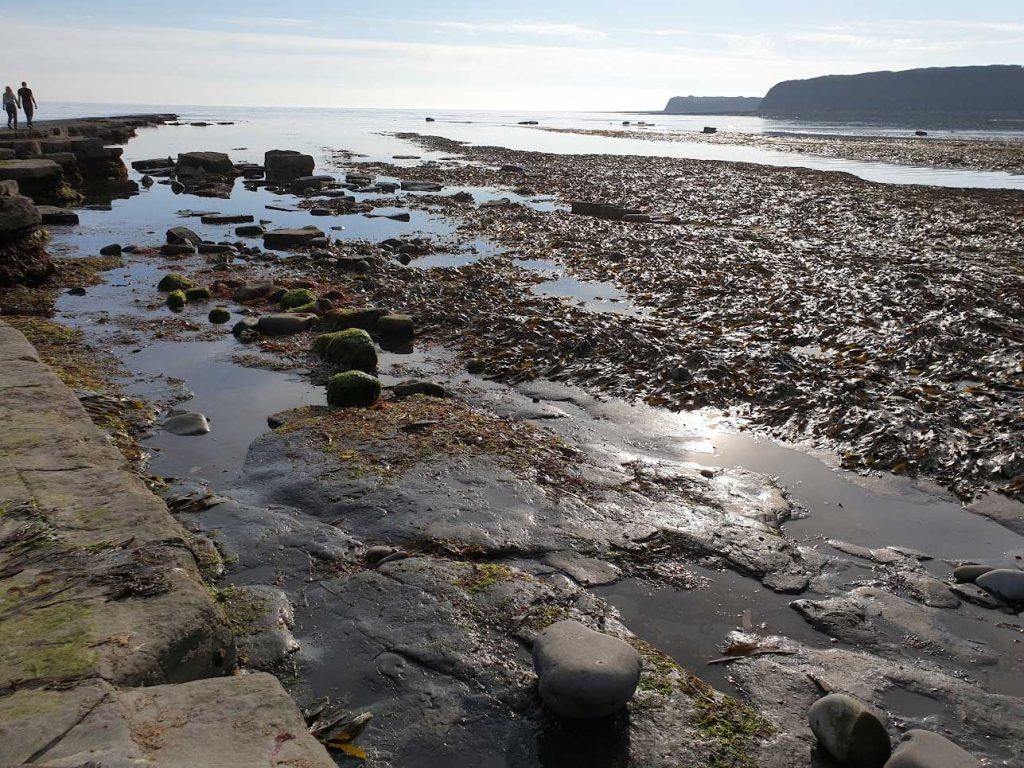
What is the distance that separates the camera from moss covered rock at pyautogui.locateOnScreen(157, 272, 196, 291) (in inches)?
491

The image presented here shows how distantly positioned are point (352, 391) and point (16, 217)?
8583 millimetres

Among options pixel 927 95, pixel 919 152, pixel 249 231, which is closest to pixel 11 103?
pixel 249 231

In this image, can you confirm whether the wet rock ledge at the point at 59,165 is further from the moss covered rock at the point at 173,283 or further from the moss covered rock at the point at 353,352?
the moss covered rock at the point at 353,352

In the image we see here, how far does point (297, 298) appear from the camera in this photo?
1149cm

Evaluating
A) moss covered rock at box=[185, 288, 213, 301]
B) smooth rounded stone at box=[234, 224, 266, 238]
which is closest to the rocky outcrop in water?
moss covered rock at box=[185, 288, 213, 301]

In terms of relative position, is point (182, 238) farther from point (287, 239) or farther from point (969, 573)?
point (969, 573)

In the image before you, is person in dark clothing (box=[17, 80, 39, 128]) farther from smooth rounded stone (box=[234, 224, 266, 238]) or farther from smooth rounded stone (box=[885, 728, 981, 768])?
smooth rounded stone (box=[885, 728, 981, 768])

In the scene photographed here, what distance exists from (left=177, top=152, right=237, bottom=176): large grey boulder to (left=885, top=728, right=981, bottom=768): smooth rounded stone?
1255 inches

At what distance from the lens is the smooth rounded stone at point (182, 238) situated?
16109 millimetres

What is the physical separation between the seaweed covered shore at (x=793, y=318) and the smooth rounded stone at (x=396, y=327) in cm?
58

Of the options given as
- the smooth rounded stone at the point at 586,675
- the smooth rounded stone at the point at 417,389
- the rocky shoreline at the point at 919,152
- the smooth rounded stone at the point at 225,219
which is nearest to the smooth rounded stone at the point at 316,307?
the smooth rounded stone at the point at 417,389

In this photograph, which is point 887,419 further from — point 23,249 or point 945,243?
point 23,249

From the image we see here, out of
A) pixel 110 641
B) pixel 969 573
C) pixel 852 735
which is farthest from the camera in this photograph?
pixel 969 573

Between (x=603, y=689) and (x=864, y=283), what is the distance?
11249mm
